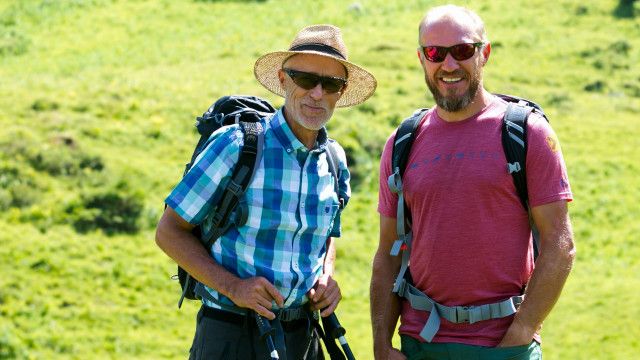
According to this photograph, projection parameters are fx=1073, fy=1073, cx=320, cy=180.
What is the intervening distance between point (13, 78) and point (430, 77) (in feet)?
131

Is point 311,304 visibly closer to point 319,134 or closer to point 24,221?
point 319,134

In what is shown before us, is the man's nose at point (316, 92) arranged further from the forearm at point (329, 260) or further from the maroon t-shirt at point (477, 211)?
the forearm at point (329, 260)

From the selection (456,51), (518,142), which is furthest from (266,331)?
(456,51)

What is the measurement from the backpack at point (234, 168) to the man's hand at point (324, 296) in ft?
1.83

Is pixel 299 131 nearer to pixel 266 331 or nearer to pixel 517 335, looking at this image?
pixel 266 331

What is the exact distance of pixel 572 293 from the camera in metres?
24.0

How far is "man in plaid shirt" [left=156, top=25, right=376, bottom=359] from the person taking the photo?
18.4 ft

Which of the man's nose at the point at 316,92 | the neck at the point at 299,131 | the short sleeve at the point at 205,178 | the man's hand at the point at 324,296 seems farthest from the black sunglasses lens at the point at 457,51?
the man's hand at the point at 324,296

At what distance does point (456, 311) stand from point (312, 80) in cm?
149

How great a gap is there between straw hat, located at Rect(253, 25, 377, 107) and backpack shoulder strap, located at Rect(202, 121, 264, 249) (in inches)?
23.2

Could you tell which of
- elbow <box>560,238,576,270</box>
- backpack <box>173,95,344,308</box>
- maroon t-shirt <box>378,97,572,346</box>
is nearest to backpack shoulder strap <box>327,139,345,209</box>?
backpack <box>173,95,344,308</box>

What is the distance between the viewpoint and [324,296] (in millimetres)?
5914

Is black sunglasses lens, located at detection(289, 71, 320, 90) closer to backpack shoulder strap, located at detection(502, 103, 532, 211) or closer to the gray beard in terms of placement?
the gray beard

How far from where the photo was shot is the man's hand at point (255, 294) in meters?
5.55
